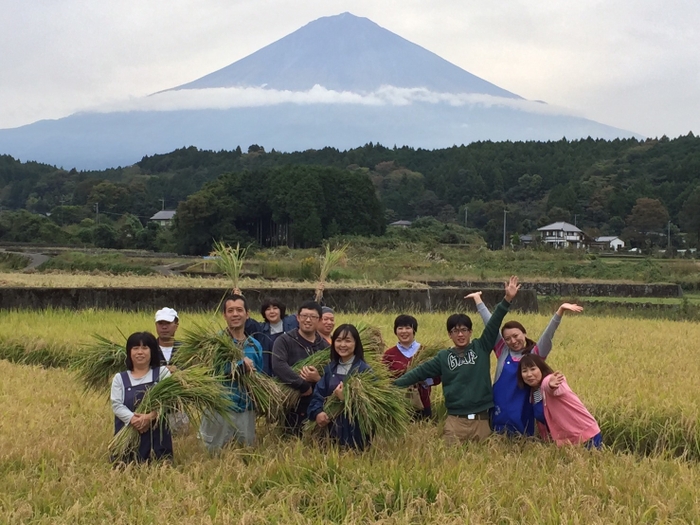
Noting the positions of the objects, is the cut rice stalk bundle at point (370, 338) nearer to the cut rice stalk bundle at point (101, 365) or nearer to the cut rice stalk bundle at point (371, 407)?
the cut rice stalk bundle at point (371, 407)

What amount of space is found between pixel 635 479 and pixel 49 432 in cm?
379

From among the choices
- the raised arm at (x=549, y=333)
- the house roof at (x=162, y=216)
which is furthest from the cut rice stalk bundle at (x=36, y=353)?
the house roof at (x=162, y=216)

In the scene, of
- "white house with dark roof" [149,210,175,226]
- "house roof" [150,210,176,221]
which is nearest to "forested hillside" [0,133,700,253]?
"house roof" [150,210,176,221]

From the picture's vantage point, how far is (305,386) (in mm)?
4883

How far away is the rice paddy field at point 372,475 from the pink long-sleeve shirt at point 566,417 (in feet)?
0.50

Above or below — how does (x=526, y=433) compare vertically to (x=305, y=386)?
below

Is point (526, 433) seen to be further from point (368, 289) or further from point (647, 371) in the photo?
point (368, 289)

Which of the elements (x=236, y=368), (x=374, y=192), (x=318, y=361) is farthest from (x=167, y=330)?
(x=374, y=192)

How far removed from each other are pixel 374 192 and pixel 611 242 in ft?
75.2

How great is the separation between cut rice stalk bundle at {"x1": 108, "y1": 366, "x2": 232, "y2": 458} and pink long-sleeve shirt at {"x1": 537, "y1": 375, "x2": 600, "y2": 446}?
2.13 meters

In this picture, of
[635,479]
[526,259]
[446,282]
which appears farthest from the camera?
[526,259]

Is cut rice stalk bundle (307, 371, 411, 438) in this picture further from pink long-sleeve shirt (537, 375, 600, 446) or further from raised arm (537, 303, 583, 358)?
raised arm (537, 303, 583, 358)

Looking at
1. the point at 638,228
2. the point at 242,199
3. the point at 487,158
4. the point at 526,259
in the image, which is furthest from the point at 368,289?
the point at 487,158

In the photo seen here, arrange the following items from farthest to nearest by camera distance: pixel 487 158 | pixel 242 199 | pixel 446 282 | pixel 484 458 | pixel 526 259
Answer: pixel 487 158
pixel 242 199
pixel 526 259
pixel 446 282
pixel 484 458
